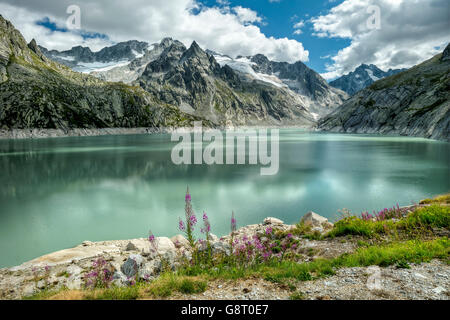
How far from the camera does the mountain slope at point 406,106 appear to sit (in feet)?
331

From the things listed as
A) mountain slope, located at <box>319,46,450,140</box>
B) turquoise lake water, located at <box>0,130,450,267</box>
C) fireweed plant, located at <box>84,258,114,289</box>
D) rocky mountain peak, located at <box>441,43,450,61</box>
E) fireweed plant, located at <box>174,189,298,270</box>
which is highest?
rocky mountain peak, located at <box>441,43,450,61</box>

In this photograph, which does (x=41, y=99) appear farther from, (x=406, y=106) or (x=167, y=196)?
(x=406, y=106)

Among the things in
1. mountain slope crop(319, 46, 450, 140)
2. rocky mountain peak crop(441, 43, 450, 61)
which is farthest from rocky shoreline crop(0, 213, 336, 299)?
rocky mountain peak crop(441, 43, 450, 61)

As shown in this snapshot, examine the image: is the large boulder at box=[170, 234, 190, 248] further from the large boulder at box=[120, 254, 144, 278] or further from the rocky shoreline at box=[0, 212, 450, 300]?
the large boulder at box=[120, 254, 144, 278]

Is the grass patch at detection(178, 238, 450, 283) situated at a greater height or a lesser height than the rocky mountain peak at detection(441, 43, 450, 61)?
lesser

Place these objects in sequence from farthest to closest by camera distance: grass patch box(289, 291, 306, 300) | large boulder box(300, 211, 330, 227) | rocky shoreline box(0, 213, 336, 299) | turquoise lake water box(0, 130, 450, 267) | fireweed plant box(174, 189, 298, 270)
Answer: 1. turquoise lake water box(0, 130, 450, 267)
2. large boulder box(300, 211, 330, 227)
3. fireweed plant box(174, 189, 298, 270)
4. rocky shoreline box(0, 213, 336, 299)
5. grass patch box(289, 291, 306, 300)

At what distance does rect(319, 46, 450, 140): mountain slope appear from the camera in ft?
331

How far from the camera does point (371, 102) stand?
6225 inches

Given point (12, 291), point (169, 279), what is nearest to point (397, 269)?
point (169, 279)

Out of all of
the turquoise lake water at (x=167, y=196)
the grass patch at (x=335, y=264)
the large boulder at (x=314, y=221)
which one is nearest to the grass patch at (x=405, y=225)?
the grass patch at (x=335, y=264)

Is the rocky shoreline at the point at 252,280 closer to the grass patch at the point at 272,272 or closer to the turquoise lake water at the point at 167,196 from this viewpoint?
the grass patch at the point at 272,272

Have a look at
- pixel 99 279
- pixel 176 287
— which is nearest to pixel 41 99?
pixel 99 279
